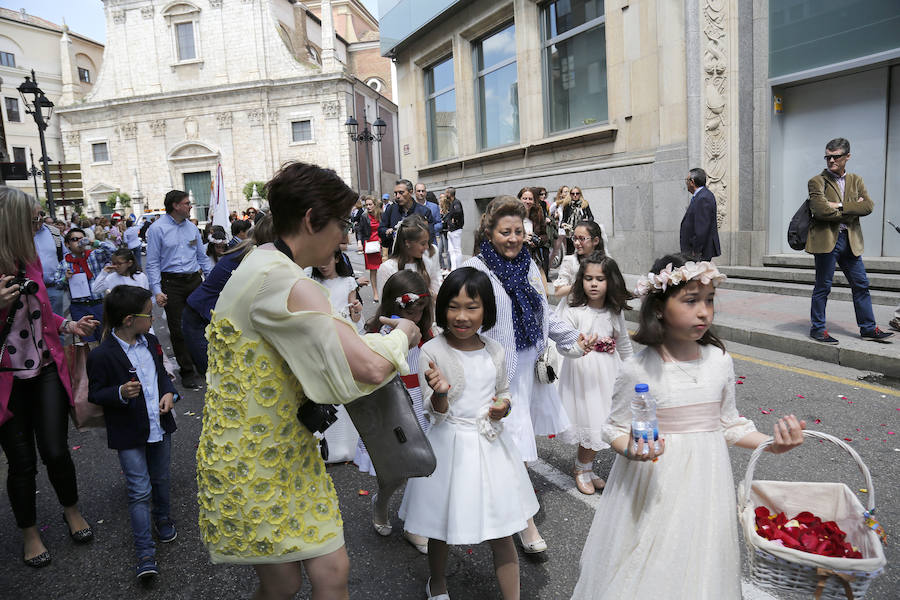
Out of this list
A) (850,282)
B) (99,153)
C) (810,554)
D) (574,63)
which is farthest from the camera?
(99,153)

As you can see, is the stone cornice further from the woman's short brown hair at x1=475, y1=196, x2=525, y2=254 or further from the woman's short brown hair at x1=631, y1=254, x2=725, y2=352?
the woman's short brown hair at x1=631, y1=254, x2=725, y2=352

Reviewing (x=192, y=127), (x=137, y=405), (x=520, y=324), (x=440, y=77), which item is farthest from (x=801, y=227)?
(x=192, y=127)

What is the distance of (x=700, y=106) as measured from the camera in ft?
38.1

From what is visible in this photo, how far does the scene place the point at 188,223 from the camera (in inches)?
305

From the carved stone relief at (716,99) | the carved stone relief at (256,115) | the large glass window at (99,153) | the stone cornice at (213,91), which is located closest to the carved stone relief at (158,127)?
the stone cornice at (213,91)

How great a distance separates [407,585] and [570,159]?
13.2m

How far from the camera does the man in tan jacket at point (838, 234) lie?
22.9 feet

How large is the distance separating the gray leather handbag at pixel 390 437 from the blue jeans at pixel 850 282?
6.64 m

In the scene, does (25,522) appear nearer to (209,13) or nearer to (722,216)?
(722,216)

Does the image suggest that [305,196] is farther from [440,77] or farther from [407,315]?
[440,77]

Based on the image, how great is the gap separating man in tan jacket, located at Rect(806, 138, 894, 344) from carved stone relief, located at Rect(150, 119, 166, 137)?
5199cm

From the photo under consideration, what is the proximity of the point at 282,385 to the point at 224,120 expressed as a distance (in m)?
52.0

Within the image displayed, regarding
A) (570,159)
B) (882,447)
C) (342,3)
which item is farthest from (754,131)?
(342,3)

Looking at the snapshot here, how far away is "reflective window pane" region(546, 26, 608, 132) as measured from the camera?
47.4ft
